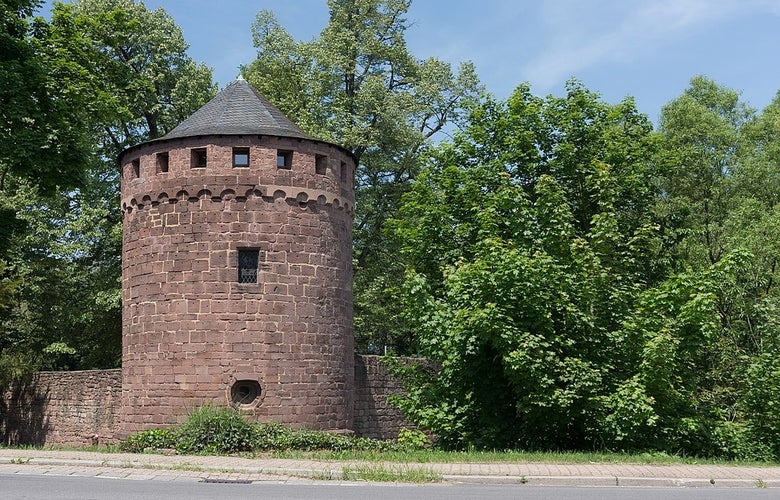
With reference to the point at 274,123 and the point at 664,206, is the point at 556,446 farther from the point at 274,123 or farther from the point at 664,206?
the point at 664,206

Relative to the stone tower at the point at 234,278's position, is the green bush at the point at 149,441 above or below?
below

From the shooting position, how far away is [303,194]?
18.2m

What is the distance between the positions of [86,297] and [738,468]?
21467 mm

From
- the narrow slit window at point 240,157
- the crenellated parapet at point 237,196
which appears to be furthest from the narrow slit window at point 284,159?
the narrow slit window at point 240,157

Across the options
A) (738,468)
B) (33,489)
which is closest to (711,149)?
(738,468)

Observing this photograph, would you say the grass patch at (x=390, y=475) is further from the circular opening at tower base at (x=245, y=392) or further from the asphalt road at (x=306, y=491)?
the circular opening at tower base at (x=245, y=392)

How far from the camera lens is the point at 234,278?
1759 centimetres

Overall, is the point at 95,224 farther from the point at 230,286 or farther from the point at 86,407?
the point at 230,286

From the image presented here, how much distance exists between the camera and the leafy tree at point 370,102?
99.4 ft

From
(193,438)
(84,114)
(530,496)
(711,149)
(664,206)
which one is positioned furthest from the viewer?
(711,149)

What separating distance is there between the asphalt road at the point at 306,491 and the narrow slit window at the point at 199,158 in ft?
26.0

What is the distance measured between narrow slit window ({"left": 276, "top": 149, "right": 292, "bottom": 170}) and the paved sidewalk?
659 centimetres

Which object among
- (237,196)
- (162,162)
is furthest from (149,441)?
(162,162)

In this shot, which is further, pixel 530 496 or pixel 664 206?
pixel 664 206
